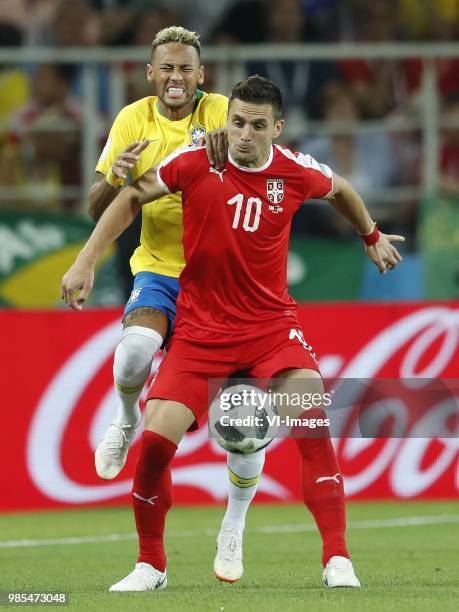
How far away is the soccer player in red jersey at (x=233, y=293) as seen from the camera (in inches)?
273

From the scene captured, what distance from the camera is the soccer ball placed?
7145mm

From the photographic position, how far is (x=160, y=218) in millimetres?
7688

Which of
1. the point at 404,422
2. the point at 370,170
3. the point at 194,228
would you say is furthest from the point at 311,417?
the point at 370,170

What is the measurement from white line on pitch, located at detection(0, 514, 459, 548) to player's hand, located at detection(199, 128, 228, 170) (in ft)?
12.4

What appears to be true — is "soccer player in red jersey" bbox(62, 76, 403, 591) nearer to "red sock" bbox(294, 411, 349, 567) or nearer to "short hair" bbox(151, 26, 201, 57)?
"red sock" bbox(294, 411, 349, 567)

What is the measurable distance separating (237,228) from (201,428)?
4.89 m

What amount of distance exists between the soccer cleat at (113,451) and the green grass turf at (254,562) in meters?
0.58

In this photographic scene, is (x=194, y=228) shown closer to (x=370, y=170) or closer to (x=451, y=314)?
(x=451, y=314)

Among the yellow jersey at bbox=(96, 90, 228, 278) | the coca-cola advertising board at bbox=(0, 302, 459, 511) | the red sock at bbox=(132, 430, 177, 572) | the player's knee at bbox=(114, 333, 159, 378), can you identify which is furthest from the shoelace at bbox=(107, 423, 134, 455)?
the coca-cola advertising board at bbox=(0, 302, 459, 511)

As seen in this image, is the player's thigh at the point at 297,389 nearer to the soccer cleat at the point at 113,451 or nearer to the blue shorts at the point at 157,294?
the blue shorts at the point at 157,294

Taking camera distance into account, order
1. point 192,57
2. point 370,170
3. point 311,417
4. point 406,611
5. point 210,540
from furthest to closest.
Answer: point 370,170
point 210,540
point 192,57
point 311,417
point 406,611

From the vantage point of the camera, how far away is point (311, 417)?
7.00 metres

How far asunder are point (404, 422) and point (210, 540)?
180 centimetres

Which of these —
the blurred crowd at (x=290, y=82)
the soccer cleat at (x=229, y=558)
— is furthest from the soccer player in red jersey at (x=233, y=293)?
the blurred crowd at (x=290, y=82)
